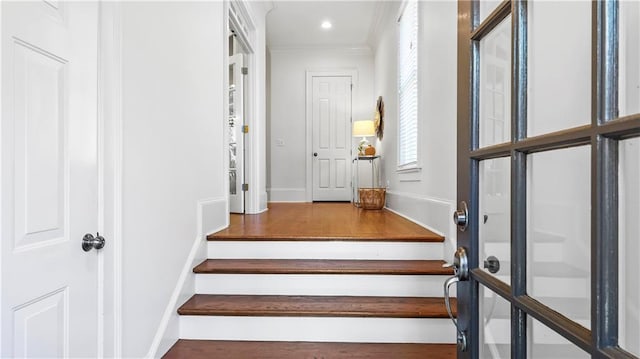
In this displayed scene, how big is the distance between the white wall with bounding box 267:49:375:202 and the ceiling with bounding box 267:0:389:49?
0.20m

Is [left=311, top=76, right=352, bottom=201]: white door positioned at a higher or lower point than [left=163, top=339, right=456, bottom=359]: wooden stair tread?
higher

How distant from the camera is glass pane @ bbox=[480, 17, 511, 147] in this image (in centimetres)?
76

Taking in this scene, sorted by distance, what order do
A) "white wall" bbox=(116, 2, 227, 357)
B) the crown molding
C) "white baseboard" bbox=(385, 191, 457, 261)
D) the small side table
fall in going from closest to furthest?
1. "white wall" bbox=(116, 2, 227, 357)
2. "white baseboard" bbox=(385, 191, 457, 261)
3. the small side table
4. the crown molding

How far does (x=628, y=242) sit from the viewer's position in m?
0.45

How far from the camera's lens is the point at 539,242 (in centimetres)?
67

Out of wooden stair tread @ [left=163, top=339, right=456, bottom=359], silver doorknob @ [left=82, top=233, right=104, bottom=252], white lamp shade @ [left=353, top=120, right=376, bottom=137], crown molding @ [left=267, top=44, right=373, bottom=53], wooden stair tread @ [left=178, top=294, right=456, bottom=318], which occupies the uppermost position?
crown molding @ [left=267, top=44, right=373, bottom=53]

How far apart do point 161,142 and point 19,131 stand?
0.79m

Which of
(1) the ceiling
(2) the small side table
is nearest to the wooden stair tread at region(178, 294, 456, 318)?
(2) the small side table

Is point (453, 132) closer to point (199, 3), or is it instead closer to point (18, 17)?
point (199, 3)

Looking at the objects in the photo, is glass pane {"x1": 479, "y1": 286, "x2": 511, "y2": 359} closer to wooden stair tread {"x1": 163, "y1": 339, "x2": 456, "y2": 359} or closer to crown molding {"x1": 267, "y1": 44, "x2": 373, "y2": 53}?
wooden stair tread {"x1": 163, "y1": 339, "x2": 456, "y2": 359}

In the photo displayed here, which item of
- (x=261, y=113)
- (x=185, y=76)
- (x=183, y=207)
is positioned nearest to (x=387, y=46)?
(x=261, y=113)

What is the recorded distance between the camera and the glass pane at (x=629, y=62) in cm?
44

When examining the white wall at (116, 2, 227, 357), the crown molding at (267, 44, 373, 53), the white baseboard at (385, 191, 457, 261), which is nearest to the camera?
the white wall at (116, 2, 227, 357)

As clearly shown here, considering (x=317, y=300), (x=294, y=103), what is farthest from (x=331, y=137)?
(x=317, y=300)
